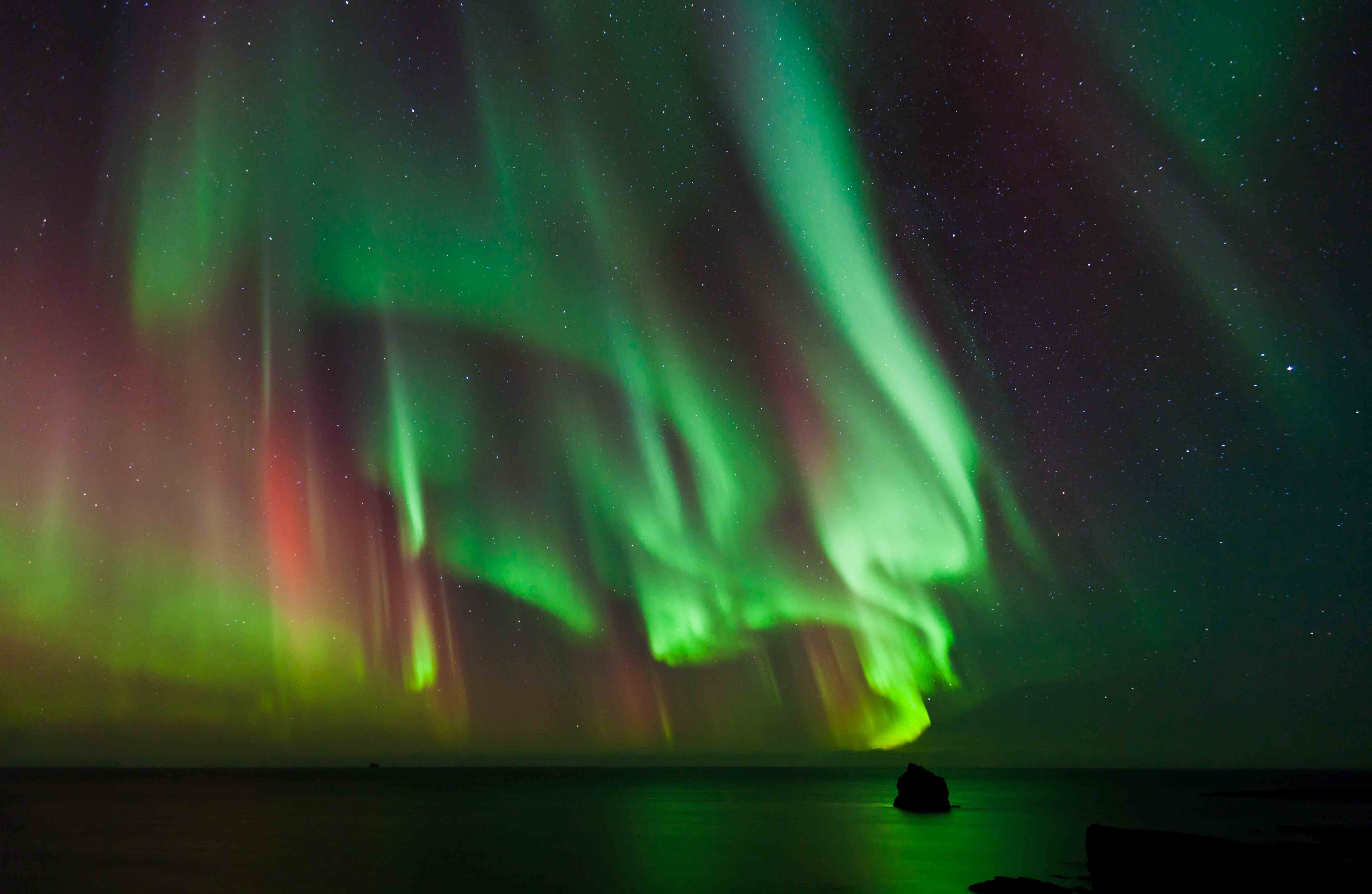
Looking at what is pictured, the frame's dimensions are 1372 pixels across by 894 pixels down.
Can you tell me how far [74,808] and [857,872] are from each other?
88.4m

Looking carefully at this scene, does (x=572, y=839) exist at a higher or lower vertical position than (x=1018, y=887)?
higher

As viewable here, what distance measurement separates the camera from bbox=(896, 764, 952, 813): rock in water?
3334 inches

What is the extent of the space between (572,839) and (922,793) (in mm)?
39286

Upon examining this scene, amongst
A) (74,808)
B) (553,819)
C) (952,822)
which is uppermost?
(74,808)

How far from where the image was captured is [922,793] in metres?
85.4

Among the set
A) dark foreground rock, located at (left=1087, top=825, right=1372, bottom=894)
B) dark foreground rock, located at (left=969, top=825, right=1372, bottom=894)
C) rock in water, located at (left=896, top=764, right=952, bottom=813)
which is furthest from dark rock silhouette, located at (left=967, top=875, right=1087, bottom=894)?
rock in water, located at (left=896, top=764, right=952, bottom=813)

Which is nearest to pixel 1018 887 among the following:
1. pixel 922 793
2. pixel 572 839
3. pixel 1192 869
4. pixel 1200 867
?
pixel 1192 869

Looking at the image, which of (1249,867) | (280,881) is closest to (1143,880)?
(1249,867)

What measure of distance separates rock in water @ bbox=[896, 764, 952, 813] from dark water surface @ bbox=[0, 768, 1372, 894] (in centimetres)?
268

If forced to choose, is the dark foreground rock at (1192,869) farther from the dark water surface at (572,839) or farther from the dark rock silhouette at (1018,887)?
the dark water surface at (572,839)

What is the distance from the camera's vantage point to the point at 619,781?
198m

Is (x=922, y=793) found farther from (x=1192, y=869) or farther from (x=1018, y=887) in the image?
(x=1192, y=869)

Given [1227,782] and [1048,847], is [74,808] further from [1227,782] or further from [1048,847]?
[1227,782]

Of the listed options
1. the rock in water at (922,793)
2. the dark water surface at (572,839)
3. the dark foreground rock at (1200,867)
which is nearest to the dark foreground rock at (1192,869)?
the dark foreground rock at (1200,867)
